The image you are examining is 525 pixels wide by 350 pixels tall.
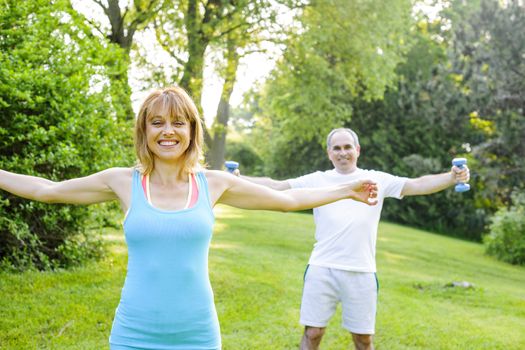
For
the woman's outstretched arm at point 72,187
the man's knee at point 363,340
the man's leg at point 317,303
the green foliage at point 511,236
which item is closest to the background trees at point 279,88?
the green foliage at point 511,236

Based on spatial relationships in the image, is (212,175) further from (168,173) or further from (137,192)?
(137,192)

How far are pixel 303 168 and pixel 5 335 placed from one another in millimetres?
24509

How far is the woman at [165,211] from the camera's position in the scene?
2.59 meters

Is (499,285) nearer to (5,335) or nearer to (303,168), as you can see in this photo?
(5,335)

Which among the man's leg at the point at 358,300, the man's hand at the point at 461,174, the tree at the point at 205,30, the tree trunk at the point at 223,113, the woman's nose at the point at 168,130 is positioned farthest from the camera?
the tree trunk at the point at 223,113

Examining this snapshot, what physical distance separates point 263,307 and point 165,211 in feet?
17.9

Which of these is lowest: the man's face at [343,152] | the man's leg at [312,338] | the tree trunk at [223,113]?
the man's leg at [312,338]

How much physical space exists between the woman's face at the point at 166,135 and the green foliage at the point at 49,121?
169 inches

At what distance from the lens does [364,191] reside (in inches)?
125

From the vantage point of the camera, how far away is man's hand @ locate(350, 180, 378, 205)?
316 cm

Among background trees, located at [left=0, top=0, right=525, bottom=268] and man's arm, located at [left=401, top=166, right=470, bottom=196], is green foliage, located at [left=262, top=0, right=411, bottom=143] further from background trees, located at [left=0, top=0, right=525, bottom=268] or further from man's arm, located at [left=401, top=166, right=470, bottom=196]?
man's arm, located at [left=401, top=166, right=470, bottom=196]

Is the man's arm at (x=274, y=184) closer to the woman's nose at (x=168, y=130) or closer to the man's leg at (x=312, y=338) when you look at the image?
the man's leg at (x=312, y=338)

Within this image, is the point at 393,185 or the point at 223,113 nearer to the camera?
the point at 393,185

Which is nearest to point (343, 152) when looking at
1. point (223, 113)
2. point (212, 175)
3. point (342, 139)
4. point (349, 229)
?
point (342, 139)
